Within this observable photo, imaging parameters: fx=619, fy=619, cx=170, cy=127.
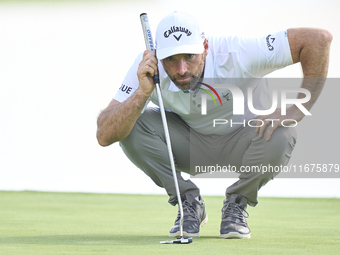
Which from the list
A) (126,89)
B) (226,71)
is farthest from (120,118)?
(226,71)

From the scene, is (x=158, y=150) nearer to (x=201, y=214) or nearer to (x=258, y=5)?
(x=201, y=214)

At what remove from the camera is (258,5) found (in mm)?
4367

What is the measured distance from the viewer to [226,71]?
7.04 ft

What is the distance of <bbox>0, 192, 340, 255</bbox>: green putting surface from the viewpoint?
67.0 inches

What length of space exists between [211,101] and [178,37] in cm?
34

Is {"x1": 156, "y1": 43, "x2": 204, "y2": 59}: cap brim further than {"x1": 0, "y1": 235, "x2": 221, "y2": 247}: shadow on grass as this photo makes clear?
Yes

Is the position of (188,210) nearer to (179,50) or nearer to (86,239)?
(86,239)

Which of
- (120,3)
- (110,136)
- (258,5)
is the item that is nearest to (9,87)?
(120,3)

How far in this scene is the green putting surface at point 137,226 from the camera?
1.70 meters

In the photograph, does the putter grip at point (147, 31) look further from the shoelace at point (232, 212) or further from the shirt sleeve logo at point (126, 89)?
the shoelace at point (232, 212)

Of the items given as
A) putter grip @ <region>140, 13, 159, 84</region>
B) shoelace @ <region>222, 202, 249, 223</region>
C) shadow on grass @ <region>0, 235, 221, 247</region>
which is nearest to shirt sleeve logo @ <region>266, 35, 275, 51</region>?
putter grip @ <region>140, 13, 159, 84</region>

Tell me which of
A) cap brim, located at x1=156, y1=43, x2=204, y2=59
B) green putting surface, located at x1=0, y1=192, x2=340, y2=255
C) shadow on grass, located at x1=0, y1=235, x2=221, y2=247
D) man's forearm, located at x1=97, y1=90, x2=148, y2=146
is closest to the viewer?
green putting surface, located at x1=0, y1=192, x2=340, y2=255

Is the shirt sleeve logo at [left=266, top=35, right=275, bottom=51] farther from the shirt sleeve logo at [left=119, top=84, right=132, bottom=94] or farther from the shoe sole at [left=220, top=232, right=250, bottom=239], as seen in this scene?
the shoe sole at [left=220, top=232, right=250, bottom=239]

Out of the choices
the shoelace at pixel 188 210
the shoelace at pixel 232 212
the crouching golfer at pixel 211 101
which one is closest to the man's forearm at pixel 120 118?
the crouching golfer at pixel 211 101
